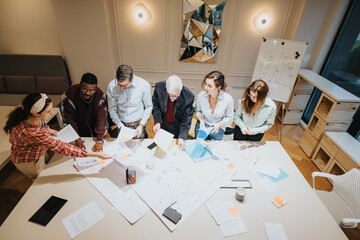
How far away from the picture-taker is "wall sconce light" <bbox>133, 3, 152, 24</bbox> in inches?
141

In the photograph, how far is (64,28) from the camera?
3578 mm

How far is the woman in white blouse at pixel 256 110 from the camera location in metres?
2.20

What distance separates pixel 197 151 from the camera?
2.10m

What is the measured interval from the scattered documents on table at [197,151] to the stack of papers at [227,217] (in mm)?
497

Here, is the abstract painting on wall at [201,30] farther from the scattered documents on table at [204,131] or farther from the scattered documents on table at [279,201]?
the scattered documents on table at [279,201]

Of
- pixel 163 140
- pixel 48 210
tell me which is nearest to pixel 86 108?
pixel 163 140

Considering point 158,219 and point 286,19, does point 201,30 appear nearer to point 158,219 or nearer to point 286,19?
point 286,19

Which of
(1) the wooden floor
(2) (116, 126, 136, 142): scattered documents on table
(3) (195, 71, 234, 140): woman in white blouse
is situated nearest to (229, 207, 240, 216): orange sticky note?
(3) (195, 71, 234, 140): woman in white blouse

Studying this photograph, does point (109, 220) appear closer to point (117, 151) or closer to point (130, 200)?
point (130, 200)

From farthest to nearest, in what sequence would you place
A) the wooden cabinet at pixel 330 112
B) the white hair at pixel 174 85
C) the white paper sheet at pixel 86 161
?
1. the wooden cabinet at pixel 330 112
2. the white hair at pixel 174 85
3. the white paper sheet at pixel 86 161

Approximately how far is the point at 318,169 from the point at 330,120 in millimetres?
807

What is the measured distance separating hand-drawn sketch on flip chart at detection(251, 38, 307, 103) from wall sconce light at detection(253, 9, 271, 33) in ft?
1.05

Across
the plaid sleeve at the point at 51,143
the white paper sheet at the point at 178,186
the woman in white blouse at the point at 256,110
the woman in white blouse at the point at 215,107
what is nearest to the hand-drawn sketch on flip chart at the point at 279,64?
the woman in white blouse at the point at 256,110

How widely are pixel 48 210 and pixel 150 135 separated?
2297 mm
